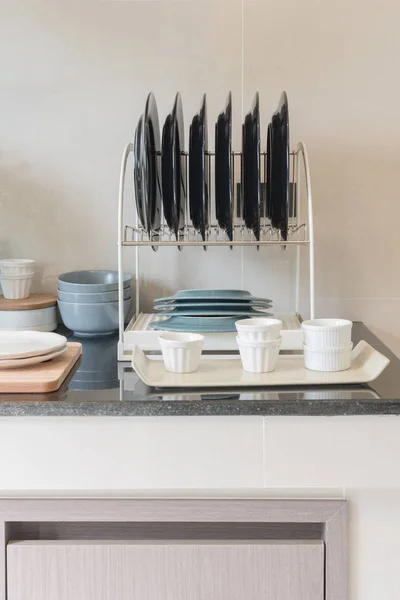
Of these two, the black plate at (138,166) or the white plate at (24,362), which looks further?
the black plate at (138,166)

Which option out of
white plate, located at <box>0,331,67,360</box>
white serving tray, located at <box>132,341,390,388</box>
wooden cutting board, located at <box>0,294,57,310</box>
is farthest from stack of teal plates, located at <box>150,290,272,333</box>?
wooden cutting board, located at <box>0,294,57,310</box>

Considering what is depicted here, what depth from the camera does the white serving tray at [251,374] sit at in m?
1.06

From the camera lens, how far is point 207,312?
1310 millimetres

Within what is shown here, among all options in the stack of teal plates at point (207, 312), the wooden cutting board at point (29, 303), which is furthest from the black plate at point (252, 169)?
the wooden cutting board at point (29, 303)

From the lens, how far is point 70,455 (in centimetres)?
99

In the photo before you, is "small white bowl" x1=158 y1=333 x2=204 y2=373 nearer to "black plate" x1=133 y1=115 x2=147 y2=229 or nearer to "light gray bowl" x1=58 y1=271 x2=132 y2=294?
"black plate" x1=133 y1=115 x2=147 y2=229

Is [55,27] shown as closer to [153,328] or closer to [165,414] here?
[153,328]

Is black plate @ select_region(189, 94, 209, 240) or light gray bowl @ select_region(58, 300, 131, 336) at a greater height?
black plate @ select_region(189, 94, 209, 240)

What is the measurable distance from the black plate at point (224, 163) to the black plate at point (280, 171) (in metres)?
0.09

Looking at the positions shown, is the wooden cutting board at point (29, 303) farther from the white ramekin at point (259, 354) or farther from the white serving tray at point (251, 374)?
the white ramekin at point (259, 354)

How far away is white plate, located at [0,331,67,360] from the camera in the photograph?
1109 millimetres

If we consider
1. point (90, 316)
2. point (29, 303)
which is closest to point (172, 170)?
point (90, 316)

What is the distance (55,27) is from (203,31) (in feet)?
1.14

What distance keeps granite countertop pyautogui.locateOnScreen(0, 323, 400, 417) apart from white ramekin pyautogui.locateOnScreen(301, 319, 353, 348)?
0.26 ft
